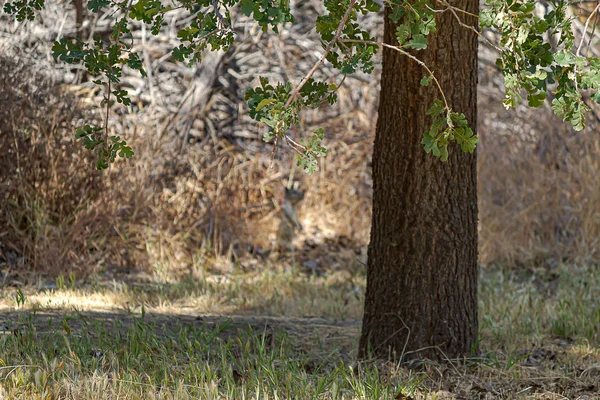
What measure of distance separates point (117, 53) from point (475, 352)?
2.42 meters

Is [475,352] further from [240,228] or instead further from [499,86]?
[499,86]

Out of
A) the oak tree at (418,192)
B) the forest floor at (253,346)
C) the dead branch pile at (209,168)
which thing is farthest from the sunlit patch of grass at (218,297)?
the oak tree at (418,192)

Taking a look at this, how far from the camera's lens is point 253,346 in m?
4.53

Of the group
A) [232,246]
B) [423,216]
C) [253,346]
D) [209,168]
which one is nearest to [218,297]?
[253,346]

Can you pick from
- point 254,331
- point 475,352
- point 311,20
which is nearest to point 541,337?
point 475,352

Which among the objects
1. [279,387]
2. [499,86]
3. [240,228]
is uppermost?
[499,86]

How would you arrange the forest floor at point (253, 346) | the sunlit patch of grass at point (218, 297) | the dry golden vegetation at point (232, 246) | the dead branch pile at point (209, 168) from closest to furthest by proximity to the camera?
the forest floor at point (253, 346) → the dry golden vegetation at point (232, 246) → the sunlit patch of grass at point (218, 297) → the dead branch pile at point (209, 168)

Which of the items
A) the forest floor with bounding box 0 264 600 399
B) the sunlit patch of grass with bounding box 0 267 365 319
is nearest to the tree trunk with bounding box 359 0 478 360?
the forest floor with bounding box 0 264 600 399

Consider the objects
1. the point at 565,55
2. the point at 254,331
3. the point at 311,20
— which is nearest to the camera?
the point at 565,55

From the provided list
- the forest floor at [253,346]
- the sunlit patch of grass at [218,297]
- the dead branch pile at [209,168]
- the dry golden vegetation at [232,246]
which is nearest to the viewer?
the forest floor at [253,346]

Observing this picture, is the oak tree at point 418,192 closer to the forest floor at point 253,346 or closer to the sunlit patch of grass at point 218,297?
the forest floor at point 253,346

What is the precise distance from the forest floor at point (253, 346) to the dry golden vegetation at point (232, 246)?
17mm

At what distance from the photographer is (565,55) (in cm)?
278

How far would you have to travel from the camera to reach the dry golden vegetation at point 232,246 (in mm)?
3914
